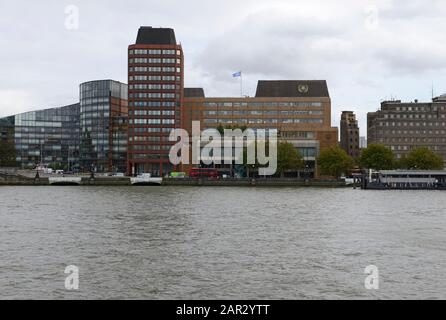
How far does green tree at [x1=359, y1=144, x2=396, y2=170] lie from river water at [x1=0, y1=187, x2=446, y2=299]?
114 meters

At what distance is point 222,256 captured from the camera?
117 ft

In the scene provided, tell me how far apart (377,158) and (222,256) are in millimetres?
145391

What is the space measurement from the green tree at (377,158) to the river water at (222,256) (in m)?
114

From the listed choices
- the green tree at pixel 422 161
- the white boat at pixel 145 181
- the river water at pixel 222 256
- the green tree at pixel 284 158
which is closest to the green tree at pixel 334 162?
the green tree at pixel 284 158

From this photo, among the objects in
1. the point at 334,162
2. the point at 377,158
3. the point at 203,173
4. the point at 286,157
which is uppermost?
the point at 286,157

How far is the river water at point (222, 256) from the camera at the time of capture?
27266 millimetres

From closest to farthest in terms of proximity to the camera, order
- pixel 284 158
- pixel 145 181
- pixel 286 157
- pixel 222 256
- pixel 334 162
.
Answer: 1. pixel 222 256
2. pixel 145 181
3. pixel 334 162
4. pixel 284 158
5. pixel 286 157

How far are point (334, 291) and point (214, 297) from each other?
5.75 m

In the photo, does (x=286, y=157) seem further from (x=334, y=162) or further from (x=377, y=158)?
(x=377, y=158)

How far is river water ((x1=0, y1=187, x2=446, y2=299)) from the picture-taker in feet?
89.5

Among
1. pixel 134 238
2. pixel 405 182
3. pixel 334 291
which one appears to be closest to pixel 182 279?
pixel 334 291

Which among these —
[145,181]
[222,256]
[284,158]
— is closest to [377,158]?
[284,158]
